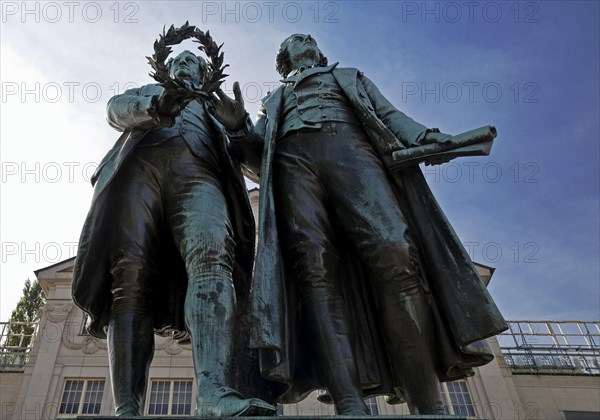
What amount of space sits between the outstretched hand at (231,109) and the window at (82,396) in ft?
66.7

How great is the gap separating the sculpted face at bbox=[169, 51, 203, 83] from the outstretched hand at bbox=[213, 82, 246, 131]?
2.37 feet

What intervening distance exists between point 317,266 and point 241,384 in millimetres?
992

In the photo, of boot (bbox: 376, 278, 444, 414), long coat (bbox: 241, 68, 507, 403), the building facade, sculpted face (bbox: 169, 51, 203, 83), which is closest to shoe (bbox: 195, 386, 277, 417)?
long coat (bbox: 241, 68, 507, 403)

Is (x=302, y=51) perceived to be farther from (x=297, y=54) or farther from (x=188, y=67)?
(x=188, y=67)

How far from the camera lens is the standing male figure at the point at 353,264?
4070 millimetres

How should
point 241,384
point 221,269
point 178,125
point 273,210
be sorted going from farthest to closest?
point 178,125
point 273,210
point 241,384
point 221,269

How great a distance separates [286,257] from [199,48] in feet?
5.99

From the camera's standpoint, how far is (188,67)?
5293 mm

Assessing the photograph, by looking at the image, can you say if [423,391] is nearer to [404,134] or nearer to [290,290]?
[290,290]

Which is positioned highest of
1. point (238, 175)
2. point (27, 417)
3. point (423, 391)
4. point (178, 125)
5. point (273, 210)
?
point (27, 417)

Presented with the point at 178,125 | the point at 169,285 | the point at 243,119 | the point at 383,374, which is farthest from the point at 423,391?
the point at 178,125

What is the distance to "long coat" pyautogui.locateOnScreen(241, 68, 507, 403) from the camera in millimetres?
4074

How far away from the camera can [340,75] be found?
5.38 metres

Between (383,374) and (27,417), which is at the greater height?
(27,417)
